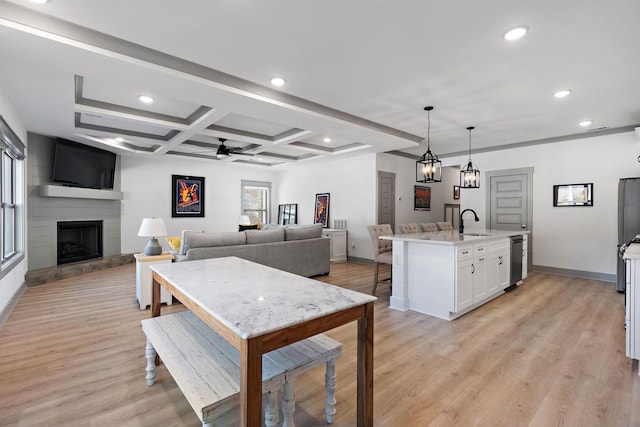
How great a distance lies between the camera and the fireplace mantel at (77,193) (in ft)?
16.7

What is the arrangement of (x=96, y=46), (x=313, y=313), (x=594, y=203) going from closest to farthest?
(x=313, y=313) → (x=96, y=46) → (x=594, y=203)

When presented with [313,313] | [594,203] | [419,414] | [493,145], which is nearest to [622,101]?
[594,203]

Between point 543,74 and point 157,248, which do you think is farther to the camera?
point 157,248

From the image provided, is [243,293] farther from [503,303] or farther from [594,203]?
[594,203]

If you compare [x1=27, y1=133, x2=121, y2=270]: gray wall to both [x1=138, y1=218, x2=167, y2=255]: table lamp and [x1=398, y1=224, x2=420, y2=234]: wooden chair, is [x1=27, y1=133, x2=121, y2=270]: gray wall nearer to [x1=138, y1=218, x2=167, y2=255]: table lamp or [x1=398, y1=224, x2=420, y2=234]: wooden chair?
[x1=138, y1=218, x2=167, y2=255]: table lamp

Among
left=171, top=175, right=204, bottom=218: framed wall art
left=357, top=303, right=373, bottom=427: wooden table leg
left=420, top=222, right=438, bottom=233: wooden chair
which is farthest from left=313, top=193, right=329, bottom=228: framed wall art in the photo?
left=357, top=303, right=373, bottom=427: wooden table leg

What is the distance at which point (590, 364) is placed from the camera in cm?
239

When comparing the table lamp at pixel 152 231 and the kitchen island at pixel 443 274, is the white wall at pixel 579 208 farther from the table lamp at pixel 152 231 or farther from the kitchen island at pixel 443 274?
the table lamp at pixel 152 231

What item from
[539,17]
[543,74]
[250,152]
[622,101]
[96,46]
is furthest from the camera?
[250,152]

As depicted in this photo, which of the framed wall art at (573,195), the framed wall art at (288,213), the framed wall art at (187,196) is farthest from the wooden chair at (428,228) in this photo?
the framed wall art at (187,196)

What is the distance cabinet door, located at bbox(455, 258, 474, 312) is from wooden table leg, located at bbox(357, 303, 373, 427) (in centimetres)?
215

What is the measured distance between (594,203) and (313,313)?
6204 mm

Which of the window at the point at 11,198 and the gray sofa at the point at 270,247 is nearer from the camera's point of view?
the window at the point at 11,198

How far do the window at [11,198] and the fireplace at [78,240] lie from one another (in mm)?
1037
